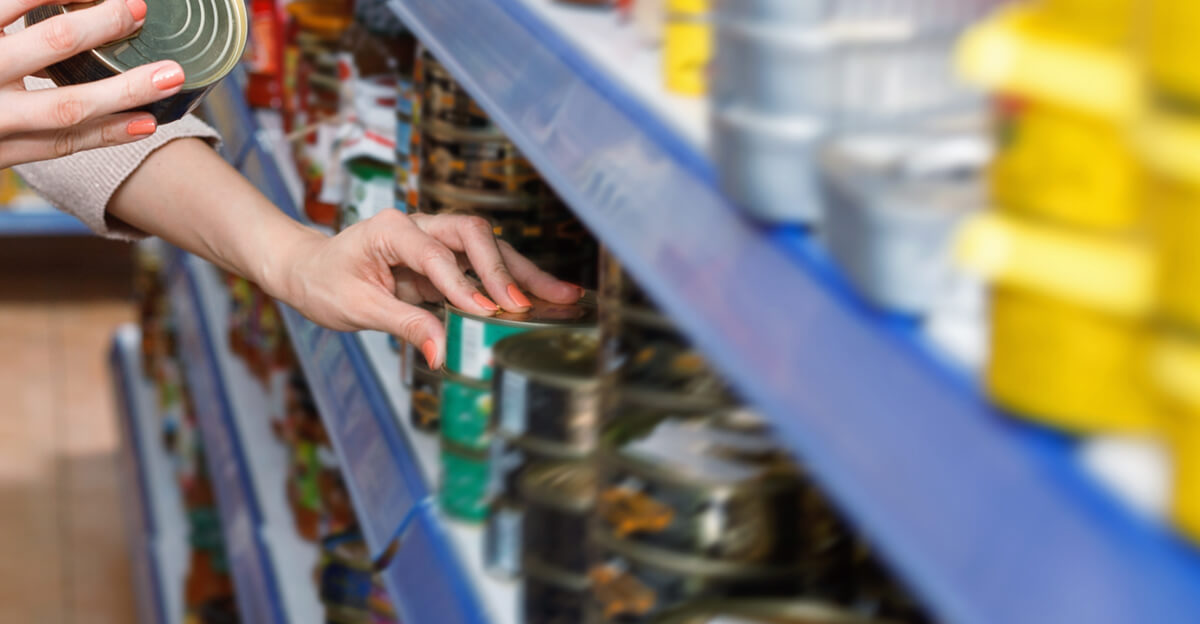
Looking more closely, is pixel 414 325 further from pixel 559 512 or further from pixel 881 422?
pixel 881 422

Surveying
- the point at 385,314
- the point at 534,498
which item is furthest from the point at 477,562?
the point at 385,314

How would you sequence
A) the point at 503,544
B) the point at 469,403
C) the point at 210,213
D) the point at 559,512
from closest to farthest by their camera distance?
the point at 559,512 → the point at 503,544 → the point at 469,403 → the point at 210,213

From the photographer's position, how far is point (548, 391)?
102 cm

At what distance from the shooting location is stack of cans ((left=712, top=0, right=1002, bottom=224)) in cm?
57

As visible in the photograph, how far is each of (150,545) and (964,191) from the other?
2.87m

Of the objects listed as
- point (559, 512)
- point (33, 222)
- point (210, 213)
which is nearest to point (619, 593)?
point (559, 512)

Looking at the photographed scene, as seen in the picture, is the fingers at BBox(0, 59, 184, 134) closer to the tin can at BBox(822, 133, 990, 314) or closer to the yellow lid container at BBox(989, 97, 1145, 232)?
the tin can at BBox(822, 133, 990, 314)

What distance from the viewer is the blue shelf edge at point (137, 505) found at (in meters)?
3.00

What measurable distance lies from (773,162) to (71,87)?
0.89 m

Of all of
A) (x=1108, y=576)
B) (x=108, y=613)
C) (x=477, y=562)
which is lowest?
(x=108, y=613)

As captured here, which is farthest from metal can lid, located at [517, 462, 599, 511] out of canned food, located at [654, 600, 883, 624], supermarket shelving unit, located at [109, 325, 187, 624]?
supermarket shelving unit, located at [109, 325, 187, 624]

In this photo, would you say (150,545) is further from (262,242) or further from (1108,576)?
(1108,576)

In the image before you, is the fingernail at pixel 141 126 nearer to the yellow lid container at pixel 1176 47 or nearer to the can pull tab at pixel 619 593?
the can pull tab at pixel 619 593

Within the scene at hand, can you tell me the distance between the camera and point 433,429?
1.40 metres
